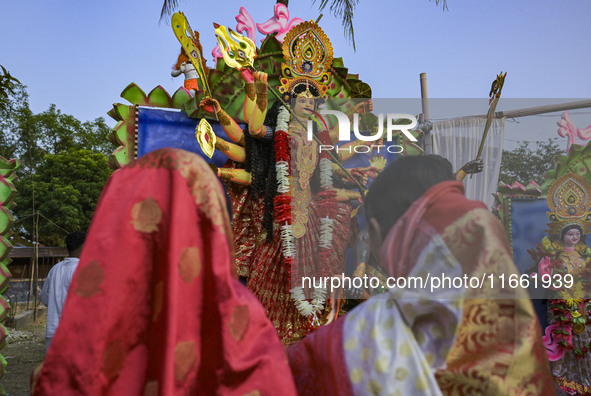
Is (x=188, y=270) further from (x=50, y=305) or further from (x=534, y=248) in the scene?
(x=534, y=248)

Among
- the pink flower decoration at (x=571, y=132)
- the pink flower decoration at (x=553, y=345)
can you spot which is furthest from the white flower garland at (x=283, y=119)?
the pink flower decoration at (x=553, y=345)

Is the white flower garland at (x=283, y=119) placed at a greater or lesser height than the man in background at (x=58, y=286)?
greater

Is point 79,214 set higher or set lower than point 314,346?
higher

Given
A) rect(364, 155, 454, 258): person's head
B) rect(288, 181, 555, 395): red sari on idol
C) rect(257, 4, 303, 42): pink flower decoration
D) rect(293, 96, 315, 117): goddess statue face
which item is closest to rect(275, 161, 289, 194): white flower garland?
rect(293, 96, 315, 117): goddess statue face

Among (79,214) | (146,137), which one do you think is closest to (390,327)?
(146,137)

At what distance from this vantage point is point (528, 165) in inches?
245

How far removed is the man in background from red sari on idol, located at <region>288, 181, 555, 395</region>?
298 centimetres

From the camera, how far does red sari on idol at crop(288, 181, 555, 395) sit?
50.3 inches

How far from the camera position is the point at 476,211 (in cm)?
140

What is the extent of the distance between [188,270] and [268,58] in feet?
13.0

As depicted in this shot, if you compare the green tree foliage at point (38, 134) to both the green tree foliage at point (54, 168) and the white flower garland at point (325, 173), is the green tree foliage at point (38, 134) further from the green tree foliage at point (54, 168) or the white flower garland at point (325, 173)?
the white flower garland at point (325, 173)

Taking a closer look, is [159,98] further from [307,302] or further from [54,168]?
[54,168]

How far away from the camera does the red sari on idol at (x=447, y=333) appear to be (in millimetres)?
1278

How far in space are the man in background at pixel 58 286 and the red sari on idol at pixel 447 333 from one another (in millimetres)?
2977
